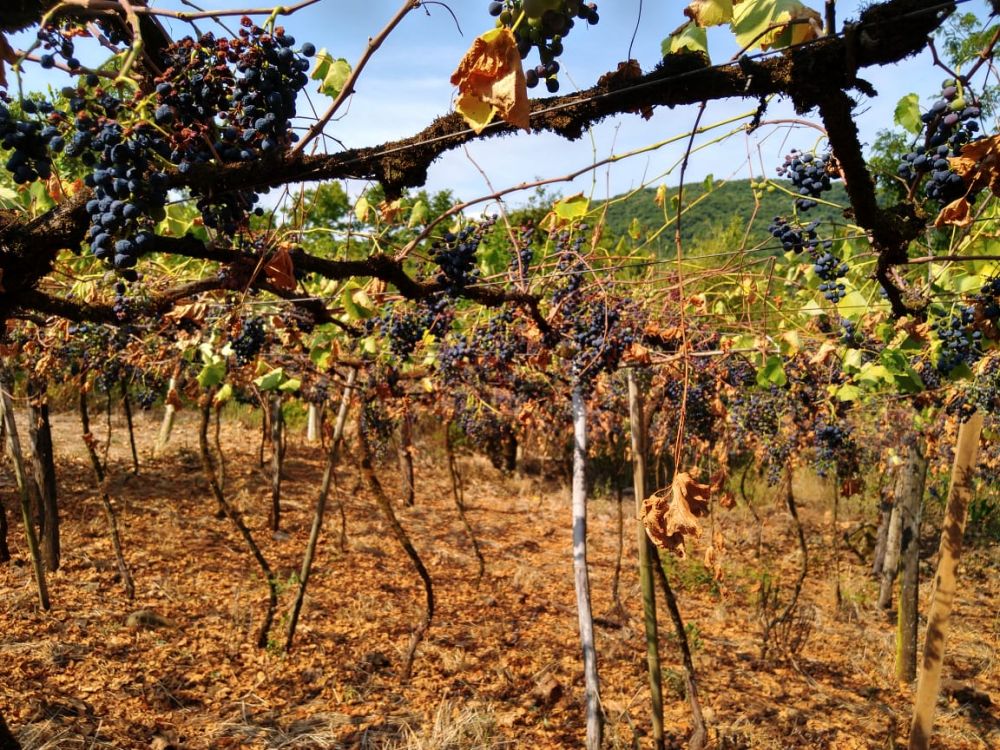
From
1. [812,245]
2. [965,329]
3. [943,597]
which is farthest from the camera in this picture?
[943,597]

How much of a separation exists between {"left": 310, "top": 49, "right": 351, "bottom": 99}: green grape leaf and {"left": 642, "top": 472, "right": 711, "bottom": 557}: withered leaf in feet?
4.76

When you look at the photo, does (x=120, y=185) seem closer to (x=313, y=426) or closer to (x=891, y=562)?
(x=891, y=562)

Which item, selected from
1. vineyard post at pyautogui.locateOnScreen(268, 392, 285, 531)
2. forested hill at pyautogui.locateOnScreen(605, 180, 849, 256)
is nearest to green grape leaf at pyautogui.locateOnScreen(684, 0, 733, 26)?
forested hill at pyautogui.locateOnScreen(605, 180, 849, 256)

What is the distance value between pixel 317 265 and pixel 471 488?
10.8m

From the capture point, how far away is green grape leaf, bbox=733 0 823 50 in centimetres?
122

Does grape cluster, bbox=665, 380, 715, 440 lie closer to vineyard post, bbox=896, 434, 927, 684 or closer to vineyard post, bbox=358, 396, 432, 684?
vineyard post, bbox=896, 434, 927, 684

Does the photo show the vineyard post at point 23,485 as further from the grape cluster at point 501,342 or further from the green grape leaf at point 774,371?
the green grape leaf at point 774,371

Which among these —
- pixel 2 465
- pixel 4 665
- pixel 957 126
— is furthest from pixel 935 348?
pixel 2 465

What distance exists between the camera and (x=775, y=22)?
123 centimetres

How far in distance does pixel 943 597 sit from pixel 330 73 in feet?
10.7

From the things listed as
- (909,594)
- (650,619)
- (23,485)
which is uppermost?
(23,485)

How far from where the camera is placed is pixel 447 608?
6.34m

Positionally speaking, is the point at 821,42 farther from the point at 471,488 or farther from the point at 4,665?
the point at 471,488

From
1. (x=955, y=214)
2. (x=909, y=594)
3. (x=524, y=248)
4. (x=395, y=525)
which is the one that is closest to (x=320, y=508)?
(x=395, y=525)
